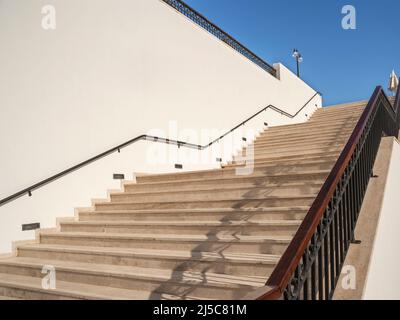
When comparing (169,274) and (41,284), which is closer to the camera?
(169,274)

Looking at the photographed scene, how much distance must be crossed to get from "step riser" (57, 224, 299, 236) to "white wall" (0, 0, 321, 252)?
559 millimetres

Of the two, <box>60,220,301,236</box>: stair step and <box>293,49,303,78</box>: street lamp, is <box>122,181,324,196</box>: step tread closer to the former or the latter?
<box>60,220,301,236</box>: stair step

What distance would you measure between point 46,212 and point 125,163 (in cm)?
153

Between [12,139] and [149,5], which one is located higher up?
[149,5]

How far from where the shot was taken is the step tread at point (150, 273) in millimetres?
2740

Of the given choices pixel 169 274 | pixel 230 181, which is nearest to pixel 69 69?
pixel 230 181

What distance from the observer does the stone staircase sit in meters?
2.92

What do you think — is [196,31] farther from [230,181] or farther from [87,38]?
[230,181]

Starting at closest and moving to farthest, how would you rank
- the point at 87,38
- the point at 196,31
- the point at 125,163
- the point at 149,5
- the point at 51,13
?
the point at 51,13
the point at 87,38
the point at 125,163
the point at 149,5
the point at 196,31

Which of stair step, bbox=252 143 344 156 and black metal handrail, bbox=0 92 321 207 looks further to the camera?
stair step, bbox=252 143 344 156

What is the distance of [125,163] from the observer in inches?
224

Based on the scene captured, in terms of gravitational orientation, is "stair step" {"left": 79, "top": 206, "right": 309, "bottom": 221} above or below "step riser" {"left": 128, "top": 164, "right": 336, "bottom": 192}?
below

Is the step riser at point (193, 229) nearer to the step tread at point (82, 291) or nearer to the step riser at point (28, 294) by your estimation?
the step tread at point (82, 291)

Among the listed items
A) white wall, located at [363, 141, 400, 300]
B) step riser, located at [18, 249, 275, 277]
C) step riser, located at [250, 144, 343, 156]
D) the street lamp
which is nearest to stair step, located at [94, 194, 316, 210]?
white wall, located at [363, 141, 400, 300]
